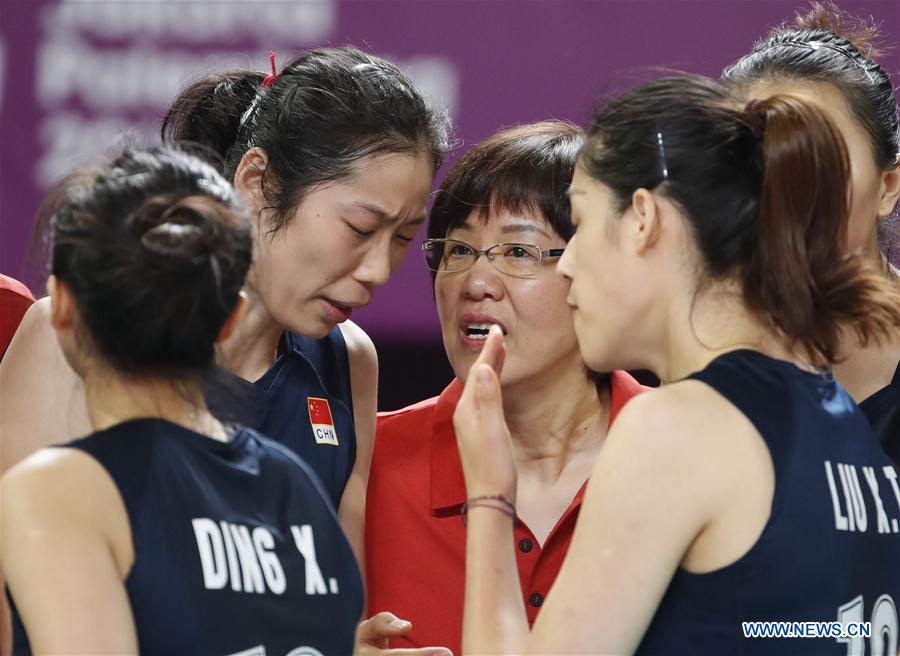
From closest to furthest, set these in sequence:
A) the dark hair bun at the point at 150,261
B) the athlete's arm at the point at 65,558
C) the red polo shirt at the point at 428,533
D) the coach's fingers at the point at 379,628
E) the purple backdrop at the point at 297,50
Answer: the athlete's arm at the point at 65,558 → the dark hair bun at the point at 150,261 → the coach's fingers at the point at 379,628 → the red polo shirt at the point at 428,533 → the purple backdrop at the point at 297,50

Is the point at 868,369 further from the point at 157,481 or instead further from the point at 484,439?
the point at 157,481

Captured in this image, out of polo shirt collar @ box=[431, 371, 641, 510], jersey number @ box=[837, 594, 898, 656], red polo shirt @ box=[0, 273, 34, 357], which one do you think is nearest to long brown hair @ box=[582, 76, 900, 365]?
jersey number @ box=[837, 594, 898, 656]

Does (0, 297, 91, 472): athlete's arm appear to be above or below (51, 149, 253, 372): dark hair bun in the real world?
below

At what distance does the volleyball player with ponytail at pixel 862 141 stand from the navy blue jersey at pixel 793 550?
0.71 meters

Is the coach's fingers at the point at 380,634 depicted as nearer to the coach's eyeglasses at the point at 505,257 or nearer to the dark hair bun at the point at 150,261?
the coach's eyeglasses at the point at 505,257

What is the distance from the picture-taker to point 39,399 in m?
2.08

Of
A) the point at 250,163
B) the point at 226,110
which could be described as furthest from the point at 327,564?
the point at 226,110

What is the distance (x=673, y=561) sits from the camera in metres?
1.51

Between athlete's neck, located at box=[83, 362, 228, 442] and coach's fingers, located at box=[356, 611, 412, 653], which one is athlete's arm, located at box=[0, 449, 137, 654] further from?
coach's fingers, located at box=[356, 611, 412, 653]

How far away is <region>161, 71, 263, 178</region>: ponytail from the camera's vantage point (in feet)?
8.05

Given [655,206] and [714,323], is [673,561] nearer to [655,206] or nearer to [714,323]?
[714,323]

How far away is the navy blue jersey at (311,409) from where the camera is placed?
2.35 metres

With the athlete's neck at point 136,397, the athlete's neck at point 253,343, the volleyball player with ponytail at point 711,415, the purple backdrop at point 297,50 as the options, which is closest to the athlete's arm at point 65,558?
the athlete's neck at point 136,397

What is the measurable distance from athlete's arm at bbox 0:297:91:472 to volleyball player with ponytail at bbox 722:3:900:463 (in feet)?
3.99
